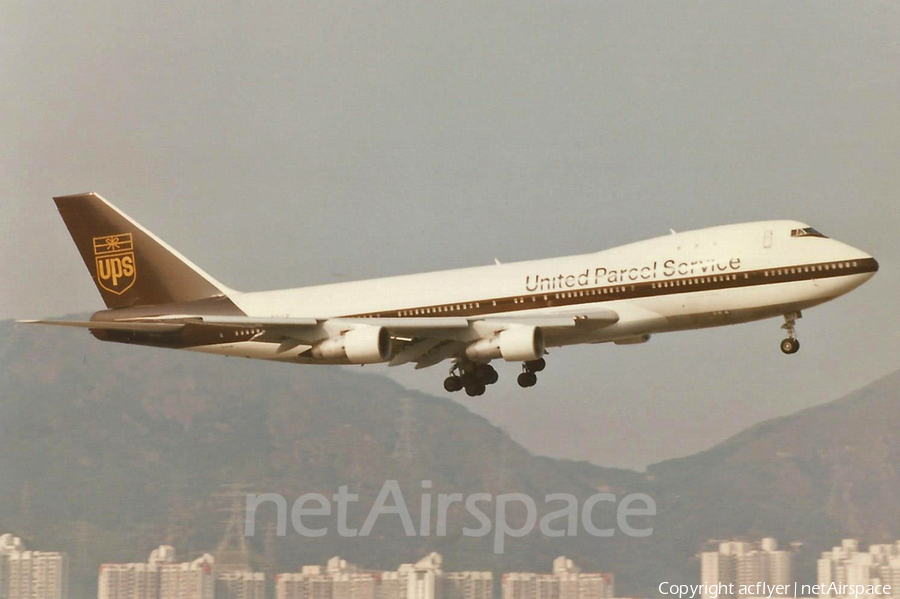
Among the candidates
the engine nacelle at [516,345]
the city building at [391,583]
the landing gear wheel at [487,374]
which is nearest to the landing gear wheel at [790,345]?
the engine nacelle at [516,345]

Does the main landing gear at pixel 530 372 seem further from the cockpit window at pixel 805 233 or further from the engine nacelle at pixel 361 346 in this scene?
the cockpit window at pixel 805 233

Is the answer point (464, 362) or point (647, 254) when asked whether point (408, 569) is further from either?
point (647, 254)

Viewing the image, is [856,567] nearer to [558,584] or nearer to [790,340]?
[558,584]

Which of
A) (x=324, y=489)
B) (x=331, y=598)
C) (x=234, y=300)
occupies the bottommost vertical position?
(x=331, y=598)

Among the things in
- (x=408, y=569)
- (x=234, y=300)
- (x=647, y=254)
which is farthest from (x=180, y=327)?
(x=408, y=569)

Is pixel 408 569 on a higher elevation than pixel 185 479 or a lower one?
lower

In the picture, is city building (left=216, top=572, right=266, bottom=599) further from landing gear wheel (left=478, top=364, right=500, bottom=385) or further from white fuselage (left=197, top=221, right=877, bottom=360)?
white fuselage (left=197, top=221, right=877, bottom=360)

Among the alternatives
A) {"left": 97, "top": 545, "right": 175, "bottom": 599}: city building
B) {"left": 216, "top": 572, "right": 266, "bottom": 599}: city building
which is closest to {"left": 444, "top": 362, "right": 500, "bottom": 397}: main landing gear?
{"left": 216, "top": 572, "right": 266, "bottom": 599}: city building
